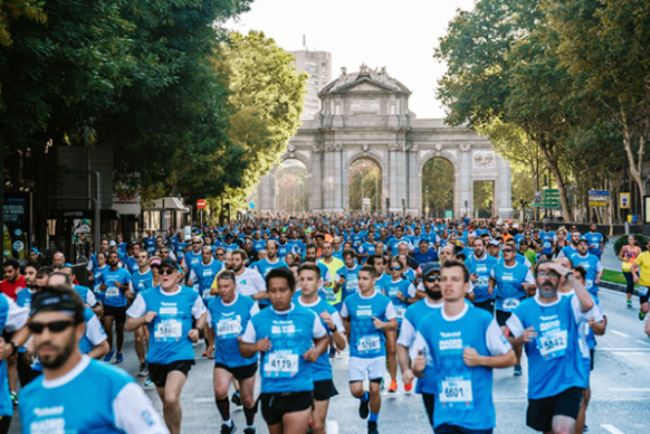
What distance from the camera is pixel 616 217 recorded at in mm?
54438

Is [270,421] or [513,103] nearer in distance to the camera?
[270,421]

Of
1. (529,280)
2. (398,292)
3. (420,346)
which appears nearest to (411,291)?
(398,292)

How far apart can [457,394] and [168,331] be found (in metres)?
3.41

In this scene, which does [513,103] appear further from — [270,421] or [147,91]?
[270,421]

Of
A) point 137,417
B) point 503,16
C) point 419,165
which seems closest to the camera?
point 137,417

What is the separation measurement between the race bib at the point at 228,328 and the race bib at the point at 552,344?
3181 millimetres

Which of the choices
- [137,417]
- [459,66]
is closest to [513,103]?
[459,66]

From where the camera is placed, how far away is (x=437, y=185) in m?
106

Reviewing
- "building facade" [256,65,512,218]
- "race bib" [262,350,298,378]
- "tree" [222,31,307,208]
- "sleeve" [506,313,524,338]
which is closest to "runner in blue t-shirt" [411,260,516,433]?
"sleeve" [506,313,524,338]

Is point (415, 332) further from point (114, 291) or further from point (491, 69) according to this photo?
point (491, 69)

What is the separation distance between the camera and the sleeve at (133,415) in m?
3.30

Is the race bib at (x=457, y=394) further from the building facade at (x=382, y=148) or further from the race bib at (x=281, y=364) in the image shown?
the building facade at (x=382, y=148)

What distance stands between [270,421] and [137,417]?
298 centimetres

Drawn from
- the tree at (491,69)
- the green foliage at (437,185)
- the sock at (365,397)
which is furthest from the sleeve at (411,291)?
the green foliage at (437,185)
